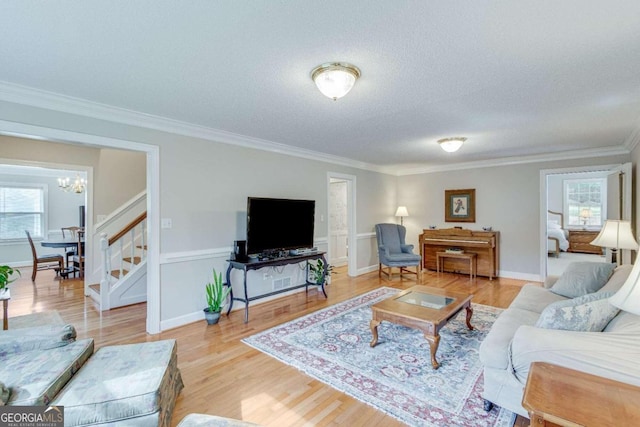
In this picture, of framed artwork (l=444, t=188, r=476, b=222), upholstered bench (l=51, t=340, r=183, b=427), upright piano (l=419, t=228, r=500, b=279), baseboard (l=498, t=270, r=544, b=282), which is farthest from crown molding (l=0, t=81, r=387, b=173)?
baseboard (l=498, t=270, r=544, b=282)

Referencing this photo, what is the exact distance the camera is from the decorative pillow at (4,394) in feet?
4.47

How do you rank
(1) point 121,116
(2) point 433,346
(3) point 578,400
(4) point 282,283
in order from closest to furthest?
Answer: (3) point 578,400, (2) point 433,346, (1) point 121,116, (4) point 282,283

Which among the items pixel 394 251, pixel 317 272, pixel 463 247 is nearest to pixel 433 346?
pixel 317 272

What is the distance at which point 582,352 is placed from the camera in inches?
58.4

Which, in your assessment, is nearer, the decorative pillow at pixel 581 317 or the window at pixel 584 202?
the decorative pillow at pixel 581 317

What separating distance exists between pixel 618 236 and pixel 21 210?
35.8 feet

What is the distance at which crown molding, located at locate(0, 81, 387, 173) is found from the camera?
8.01 feet

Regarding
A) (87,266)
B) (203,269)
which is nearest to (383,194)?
(203,269)

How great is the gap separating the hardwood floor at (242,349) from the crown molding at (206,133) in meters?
2.26

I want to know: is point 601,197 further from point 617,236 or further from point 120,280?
point 120,280

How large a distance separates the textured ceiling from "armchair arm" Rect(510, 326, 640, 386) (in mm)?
1668

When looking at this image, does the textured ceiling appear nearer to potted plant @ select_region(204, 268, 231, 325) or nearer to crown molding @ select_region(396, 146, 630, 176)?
crown molding @ select_region(396, 146, 630, 176)

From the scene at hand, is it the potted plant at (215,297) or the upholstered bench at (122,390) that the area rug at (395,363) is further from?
the upholstered bench at (122,390)

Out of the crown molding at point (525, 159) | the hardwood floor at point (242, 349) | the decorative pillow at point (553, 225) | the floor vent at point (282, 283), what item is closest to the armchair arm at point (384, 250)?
the hardwood floor at point (242, 349)
